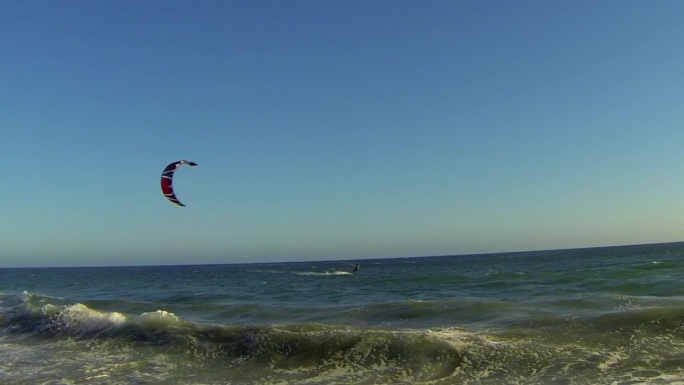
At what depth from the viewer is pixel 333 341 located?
39.0ft

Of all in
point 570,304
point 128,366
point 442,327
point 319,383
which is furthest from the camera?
point 570,304

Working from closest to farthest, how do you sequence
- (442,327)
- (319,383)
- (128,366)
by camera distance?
(319,383), (128,366), (442,327)

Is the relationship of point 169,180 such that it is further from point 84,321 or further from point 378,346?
point 378,346

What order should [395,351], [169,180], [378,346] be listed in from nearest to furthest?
[395,351] → [378,346] → [169,180]

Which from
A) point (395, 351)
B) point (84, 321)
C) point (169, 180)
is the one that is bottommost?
point (395, 351)

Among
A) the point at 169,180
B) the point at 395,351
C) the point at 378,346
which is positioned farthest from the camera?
the point at 169,180

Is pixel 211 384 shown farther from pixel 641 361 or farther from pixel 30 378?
pixel 641 361

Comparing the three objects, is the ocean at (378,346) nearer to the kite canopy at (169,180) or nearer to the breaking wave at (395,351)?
the breaking wave at (395,351)

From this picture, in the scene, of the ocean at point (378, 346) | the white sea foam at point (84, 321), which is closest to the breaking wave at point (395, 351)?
the ocean at point (378, 346)

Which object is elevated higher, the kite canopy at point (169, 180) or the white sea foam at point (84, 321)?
the kite canopy at point (169, 180)

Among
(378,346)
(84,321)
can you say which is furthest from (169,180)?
(378,346)

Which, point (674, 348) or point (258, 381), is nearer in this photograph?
point (258, 381)

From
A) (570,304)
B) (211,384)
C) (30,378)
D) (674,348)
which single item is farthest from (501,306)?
(30,378)

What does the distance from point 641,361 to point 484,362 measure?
8.68 ft
